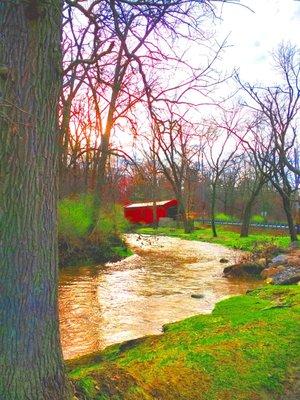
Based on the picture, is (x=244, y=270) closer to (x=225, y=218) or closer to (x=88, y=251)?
(x=88, y=251)

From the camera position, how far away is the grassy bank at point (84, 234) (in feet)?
57.8

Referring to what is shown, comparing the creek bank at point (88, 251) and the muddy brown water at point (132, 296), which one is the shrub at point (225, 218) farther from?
the muddy brown water at point (132, 296)

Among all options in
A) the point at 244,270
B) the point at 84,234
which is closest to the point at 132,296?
the point at 244,270

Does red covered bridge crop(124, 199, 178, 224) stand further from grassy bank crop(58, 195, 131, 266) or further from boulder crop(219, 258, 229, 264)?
boulder crop(219, 258, 229, 264)

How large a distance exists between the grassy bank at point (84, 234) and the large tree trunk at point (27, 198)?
14.2m

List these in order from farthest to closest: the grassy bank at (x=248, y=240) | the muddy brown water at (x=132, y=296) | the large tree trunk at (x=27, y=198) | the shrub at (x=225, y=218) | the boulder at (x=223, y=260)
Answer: the shrub at (x=225, y=218)
the grassy bank at (x=248, y=240)
the boulder at (x=223, y=260)
the muddy brown water at (x=132, y=296)
the large tree trunk at (x=27, y=198)

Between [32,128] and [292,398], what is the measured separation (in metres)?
3.56

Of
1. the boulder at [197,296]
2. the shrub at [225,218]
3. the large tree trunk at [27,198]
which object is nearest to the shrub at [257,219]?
the shrub at [225,218]

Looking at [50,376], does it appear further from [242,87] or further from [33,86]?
[242,87]

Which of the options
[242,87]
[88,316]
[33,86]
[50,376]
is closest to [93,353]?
[88,316]

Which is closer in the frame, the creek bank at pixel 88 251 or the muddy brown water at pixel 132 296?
the muddy brown water at pixel 132 296

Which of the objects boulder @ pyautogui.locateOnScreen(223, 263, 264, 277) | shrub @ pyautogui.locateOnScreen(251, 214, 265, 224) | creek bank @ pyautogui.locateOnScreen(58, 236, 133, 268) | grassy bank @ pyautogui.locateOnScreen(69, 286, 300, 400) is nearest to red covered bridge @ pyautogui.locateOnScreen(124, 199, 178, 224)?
shrub @ pyautogui.locateOnScreen(251, 214, 265, 224)

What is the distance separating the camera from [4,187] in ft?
10.2

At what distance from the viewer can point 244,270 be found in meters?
16.0
